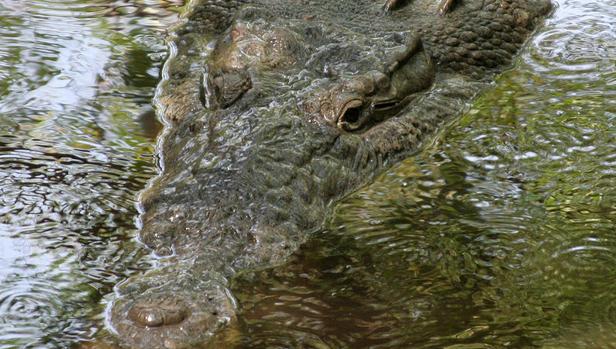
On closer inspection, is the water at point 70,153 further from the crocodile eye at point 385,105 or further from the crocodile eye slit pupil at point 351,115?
the crocodile eye at point 385,105

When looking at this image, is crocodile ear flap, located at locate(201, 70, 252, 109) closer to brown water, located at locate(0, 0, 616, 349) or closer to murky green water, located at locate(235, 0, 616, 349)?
brown water, located at locate(0, 0, 616, 349)

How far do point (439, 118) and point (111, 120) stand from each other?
7.05 feet

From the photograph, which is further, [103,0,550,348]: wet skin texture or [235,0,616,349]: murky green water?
[103,0,550,348]: wet skin texture

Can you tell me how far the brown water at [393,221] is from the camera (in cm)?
441

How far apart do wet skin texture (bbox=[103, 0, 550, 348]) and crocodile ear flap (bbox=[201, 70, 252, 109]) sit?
1cm

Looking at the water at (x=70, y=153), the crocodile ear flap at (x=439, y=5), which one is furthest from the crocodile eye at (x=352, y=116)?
the crocodile ear flap at (x=439, y=5)

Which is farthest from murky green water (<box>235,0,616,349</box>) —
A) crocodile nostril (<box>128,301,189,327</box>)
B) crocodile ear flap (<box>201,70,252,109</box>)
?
crocodile ear flap (<box>201,70,252,109</box>)

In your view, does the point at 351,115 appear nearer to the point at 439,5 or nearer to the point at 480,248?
the point at 480,248

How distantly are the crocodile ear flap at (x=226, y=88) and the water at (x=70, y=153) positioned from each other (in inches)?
19.3

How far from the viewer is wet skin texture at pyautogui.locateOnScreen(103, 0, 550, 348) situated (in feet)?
15.2

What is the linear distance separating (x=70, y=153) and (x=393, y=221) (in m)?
2.05

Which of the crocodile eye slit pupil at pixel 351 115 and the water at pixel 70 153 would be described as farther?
the crocodile eye slit pupil at pixel 351 115

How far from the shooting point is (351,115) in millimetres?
6207

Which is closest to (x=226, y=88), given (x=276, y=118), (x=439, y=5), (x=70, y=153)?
(x=276, y=118)
